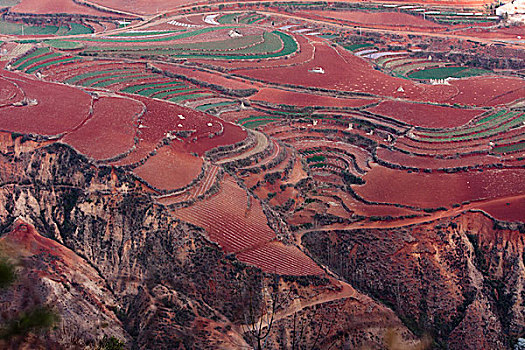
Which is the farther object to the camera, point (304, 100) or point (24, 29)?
point (24, 29)

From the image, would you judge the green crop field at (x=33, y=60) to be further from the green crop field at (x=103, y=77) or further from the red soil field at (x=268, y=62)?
the red soil field at (x=268, y=62)

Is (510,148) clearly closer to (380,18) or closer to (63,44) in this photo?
(63,44)

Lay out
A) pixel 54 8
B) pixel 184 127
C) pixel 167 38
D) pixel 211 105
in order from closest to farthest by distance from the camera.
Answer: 1. pixel 184 127
2. pixel 211 105
3. pixel 167 38
4. pixel 54 8

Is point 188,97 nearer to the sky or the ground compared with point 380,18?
nearer to the ground

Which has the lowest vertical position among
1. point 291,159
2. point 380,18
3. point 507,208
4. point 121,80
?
point 291,159

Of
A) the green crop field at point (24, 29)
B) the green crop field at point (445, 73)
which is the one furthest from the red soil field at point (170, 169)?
the green crop field at point (24, 29)

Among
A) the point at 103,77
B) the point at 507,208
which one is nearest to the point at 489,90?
the point at 507,208

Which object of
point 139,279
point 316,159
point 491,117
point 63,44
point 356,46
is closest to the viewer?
point 139,279
